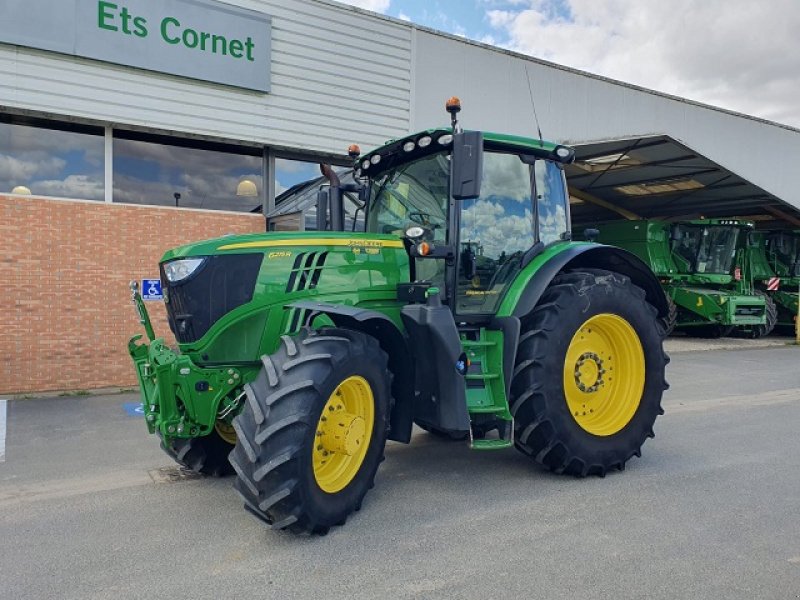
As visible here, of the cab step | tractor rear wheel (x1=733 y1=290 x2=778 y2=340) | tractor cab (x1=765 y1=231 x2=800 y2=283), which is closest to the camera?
the cab step

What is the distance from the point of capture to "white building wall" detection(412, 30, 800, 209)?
11117 millimetres

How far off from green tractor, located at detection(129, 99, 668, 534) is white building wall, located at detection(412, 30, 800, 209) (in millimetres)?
6366

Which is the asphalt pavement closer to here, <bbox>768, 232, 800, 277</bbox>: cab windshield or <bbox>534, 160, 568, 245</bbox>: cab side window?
<bbox>534, 160, 568, 245</bbox>: cab side window

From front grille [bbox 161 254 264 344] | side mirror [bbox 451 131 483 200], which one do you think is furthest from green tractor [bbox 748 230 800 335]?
front grille [bbox 161 254 264 344]

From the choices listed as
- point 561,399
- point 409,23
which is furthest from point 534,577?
point 409,23

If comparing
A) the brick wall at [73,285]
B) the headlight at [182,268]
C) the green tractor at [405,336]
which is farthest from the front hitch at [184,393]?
the brick wall at [73,285]

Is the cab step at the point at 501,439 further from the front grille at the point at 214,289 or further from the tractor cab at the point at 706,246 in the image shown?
the tractor cab at the point at 706,246

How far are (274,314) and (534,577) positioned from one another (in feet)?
6.94

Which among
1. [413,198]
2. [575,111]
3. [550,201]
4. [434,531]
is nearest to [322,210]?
[413,198]

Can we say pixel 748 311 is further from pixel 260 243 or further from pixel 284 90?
pixel 260 243

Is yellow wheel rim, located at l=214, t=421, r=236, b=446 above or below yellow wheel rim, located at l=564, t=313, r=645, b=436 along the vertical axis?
below

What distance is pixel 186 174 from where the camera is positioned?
9172 mm

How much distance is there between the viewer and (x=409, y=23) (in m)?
10.7

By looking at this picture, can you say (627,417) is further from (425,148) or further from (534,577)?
(425,148)
